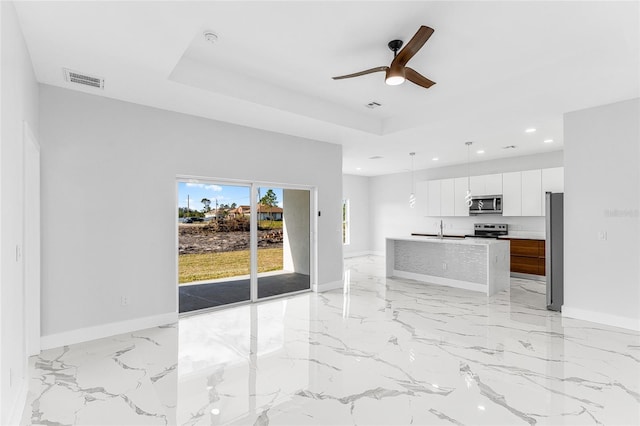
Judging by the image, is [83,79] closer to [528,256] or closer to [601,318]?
[601,318]

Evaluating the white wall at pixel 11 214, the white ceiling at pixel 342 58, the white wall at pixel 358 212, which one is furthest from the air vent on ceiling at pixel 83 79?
the white wall at pixel 358 212

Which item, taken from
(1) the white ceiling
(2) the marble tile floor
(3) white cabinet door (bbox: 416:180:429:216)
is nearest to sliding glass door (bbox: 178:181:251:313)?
(2) the marble tile floor

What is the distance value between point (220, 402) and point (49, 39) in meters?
3.09

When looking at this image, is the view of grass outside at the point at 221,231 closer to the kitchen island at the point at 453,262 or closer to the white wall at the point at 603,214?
the kitchen island at the point at 453,262

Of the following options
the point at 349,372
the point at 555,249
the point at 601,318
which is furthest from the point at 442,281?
the point at 349,372

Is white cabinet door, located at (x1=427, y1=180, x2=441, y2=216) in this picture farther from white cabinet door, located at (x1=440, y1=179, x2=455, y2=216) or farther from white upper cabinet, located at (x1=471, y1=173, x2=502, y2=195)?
white upper cabinet, located at (x1=471, y1=173, x2=502, y2=195)

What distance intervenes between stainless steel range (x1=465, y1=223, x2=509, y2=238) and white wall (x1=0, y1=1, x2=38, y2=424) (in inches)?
329

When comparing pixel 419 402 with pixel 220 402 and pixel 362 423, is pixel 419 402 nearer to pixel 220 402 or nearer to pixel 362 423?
pixel 362 423

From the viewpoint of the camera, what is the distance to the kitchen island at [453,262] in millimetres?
5699

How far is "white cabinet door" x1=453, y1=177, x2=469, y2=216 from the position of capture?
322 inches

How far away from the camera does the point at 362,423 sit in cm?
212

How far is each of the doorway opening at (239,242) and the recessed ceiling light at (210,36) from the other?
1979mm

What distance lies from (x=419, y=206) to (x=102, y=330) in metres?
7.95

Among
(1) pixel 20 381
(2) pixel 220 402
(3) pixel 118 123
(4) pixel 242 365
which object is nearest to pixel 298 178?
(3) pixel 118 123
